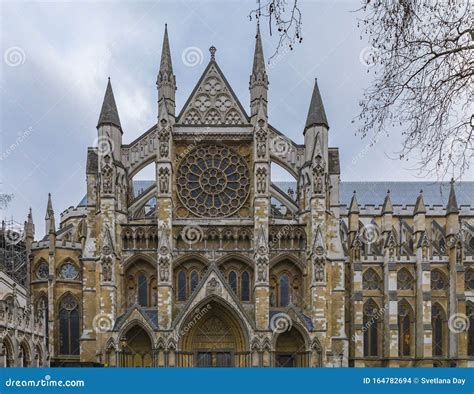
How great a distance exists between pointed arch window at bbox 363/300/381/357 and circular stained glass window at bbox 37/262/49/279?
77.6 feet

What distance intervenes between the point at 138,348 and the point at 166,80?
51.9ft

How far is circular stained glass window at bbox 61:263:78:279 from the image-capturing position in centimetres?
4225

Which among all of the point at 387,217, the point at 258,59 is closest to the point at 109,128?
the point at 258,59

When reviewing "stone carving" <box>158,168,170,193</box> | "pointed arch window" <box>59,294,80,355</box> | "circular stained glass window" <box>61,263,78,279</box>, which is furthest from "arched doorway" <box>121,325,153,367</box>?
"circular stained glass window" <box>61,263,78,279</box>

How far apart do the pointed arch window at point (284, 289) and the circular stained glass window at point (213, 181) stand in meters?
4.94

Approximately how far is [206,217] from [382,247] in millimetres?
18881

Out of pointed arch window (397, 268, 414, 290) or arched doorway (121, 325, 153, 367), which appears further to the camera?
pointed arch window (397, 268, 414, 290)

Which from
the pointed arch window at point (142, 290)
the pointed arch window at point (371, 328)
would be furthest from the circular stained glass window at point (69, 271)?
the pointed arch window at point (371, 328)

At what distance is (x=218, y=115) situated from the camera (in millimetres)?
36938

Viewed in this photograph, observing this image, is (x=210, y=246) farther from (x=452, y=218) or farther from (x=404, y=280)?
(x=452, y=218)

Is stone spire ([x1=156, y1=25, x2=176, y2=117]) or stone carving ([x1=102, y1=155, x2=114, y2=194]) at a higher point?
stone spire ([x1=156, y1=25, x2=176, y2=117])

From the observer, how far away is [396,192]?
57.9 metres

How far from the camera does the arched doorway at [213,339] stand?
3331 centimetres

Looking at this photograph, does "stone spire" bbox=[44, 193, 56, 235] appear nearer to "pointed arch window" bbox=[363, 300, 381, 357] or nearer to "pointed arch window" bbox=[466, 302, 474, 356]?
"pointed arch window" bbox=[363, 300, 381, 357]
